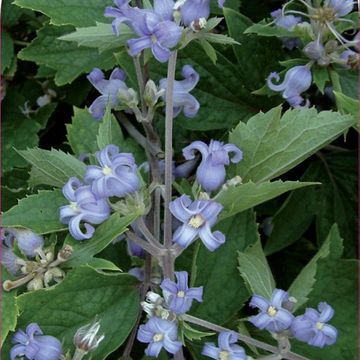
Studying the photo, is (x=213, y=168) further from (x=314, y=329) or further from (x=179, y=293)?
(x=314, y=329)

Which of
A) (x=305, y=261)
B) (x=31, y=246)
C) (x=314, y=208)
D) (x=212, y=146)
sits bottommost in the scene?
(x=305, y=261)

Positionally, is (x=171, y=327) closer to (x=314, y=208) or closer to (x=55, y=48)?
(x=314, y=208)

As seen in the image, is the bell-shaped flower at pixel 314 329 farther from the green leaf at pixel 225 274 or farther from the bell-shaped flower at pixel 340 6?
the bell-shaped flower at pixel 340 6

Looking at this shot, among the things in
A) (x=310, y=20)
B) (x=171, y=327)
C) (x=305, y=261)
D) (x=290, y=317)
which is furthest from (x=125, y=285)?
(x=310, y=20)

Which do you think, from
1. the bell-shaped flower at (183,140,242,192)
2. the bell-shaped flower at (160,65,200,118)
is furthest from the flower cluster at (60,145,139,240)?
the bell-shaped flower at (160,65,200,118)

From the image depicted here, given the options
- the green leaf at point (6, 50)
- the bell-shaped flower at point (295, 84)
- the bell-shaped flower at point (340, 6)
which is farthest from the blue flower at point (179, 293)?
the green leaf at point (6, 50)

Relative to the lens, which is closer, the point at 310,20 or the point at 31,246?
the point at 31,246

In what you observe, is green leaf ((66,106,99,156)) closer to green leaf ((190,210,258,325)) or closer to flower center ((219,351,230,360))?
green leaf ((190,210,258,325))
